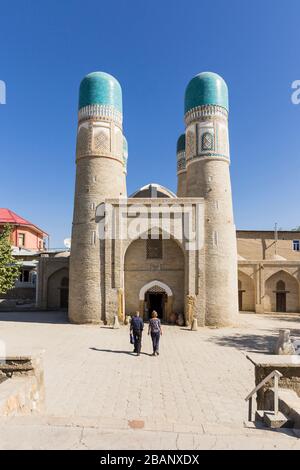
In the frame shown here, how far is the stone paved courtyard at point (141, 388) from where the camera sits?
339 cm

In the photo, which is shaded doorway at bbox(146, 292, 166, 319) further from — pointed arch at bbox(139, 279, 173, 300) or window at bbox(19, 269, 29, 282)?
window at bbox(19, 269, 29, 282)

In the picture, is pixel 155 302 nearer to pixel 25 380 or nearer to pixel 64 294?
pixel 64 294

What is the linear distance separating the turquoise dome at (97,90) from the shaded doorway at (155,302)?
12.1m

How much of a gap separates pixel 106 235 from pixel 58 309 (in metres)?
9.23

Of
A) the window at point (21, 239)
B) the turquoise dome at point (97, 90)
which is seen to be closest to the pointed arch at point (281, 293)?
the turquoise dome at point (97, 90)

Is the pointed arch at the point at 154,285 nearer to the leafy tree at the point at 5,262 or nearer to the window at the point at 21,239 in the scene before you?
the leafy tree at the point at 5,262

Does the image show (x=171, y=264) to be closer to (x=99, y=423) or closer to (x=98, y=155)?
(x=98, y=155)

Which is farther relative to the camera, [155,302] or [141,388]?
[155,302]

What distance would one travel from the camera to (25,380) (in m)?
5.69

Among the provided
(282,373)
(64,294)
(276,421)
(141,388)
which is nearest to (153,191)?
(64,294)

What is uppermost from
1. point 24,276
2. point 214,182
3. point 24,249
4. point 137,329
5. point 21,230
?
point 214,182

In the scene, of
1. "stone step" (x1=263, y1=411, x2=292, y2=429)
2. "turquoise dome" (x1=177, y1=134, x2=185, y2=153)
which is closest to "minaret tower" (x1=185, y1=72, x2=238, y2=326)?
"turquoise dome" (x1=177, y1=134, x2=185, y2=153)

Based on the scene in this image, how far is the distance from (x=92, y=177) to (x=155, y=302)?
8.67 m
